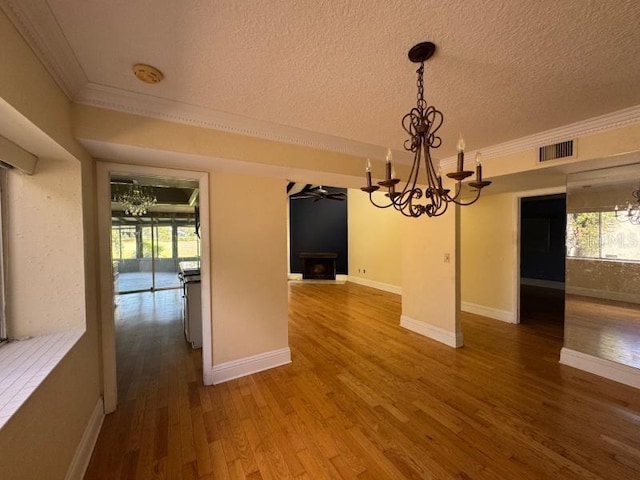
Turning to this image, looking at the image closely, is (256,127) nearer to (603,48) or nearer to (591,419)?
(603,48)

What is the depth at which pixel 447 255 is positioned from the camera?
328 centimetres

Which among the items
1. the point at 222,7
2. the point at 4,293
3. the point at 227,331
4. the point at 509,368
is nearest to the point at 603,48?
the point at 222,7

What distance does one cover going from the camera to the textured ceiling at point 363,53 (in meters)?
1.07

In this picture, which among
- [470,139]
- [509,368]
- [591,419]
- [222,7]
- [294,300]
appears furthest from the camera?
[294,300]

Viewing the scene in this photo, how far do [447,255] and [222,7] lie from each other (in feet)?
10.8

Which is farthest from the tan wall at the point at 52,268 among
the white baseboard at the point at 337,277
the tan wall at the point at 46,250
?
the white baseboard at the point at 337,277

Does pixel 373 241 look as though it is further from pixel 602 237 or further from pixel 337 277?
pixel 602 237

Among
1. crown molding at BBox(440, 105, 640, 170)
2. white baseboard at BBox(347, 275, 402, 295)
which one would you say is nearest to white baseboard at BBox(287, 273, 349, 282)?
white baseboard at BBox(347, 275, 402, 295)

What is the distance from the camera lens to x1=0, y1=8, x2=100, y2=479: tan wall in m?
0.98

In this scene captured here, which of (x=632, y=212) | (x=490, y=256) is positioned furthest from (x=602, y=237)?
(x=490, y=256)

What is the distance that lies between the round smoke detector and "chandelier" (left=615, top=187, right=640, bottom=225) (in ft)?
13.8

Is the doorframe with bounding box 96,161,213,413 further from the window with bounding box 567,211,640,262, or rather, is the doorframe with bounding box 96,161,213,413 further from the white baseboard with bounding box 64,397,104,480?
the window with bounding box 567,211,640,262

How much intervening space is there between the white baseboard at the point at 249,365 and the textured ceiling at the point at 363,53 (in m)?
2.39

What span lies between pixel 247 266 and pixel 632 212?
12.9ft
